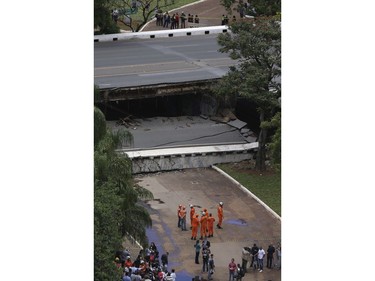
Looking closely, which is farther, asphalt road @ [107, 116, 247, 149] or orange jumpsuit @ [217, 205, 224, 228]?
asphalt road @ [107, 116, 247, 149]

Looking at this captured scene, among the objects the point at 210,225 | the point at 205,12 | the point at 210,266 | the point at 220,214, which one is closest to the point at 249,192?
the point at 220,214

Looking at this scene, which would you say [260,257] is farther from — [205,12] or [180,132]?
[205,12]

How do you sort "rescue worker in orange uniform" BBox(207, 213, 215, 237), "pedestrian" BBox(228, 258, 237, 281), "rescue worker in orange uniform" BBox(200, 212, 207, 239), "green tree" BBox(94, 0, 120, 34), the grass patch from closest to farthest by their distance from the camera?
"pedestrian" BBox(228, 258, 237, 281) < "rescue worker in orange uniform" BBox(200, 212, 207, 239) < "rescue worker in orange uniform" BBox(207, 213, 215, 237) < the grass patch < "green tree" BBox(94, 0, 120, 34)

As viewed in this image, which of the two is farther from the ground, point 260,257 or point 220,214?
point 220,214

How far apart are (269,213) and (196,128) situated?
8822 millimetres

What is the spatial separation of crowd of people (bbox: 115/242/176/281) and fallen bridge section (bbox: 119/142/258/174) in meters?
9.99

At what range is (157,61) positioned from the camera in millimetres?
44781

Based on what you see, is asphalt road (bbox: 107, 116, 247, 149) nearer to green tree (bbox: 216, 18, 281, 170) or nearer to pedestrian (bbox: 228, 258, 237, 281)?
green tree (bbox: 216, 18, 281, 170)

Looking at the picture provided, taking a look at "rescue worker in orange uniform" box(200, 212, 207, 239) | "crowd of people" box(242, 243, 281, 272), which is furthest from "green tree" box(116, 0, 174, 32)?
"crowd of people" box(242, 243, 281, 272)

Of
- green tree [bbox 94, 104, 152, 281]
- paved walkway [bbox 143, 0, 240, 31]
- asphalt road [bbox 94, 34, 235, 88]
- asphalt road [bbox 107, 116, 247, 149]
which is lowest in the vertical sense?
asphalt road [bbox 107, 116, 247, 149]

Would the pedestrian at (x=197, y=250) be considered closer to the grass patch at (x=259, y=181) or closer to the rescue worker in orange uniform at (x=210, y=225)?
the rescue worker in orange uniform at (x=210, y=225)

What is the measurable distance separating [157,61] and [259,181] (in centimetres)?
1039

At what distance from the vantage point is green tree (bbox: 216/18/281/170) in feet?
116
